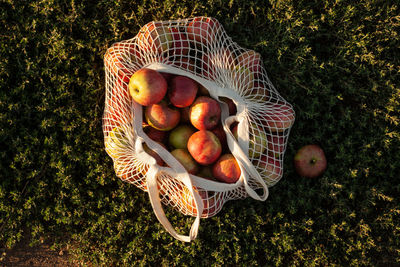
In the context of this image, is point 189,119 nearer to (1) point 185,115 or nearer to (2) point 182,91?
(1) point 185,115

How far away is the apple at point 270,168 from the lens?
8.31ft

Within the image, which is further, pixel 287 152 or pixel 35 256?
pixel 35 256

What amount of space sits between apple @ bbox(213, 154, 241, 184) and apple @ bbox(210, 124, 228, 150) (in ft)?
0.62

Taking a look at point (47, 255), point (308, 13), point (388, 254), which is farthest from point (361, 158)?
point (47, 255)

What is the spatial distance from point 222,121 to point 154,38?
35.3 inches

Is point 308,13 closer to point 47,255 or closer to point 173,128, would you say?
point 173,128

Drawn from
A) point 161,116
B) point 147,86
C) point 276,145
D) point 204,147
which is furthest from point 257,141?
point 147,86

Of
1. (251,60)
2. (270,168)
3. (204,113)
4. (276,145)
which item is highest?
(251,60)

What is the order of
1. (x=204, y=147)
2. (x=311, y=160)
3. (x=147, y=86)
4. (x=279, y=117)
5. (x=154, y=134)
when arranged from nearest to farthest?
(x=147, y=86) < (x=204, y=147) < (x=279, y=117) < (x=154, y=134) < (x=311, y=160)

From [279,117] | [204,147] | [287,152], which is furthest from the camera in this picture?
[287,152]

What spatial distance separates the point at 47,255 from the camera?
123 inches

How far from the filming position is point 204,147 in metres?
2.38

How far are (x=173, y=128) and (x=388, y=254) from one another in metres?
2.55

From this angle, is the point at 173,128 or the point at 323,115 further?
the point at 323,115
